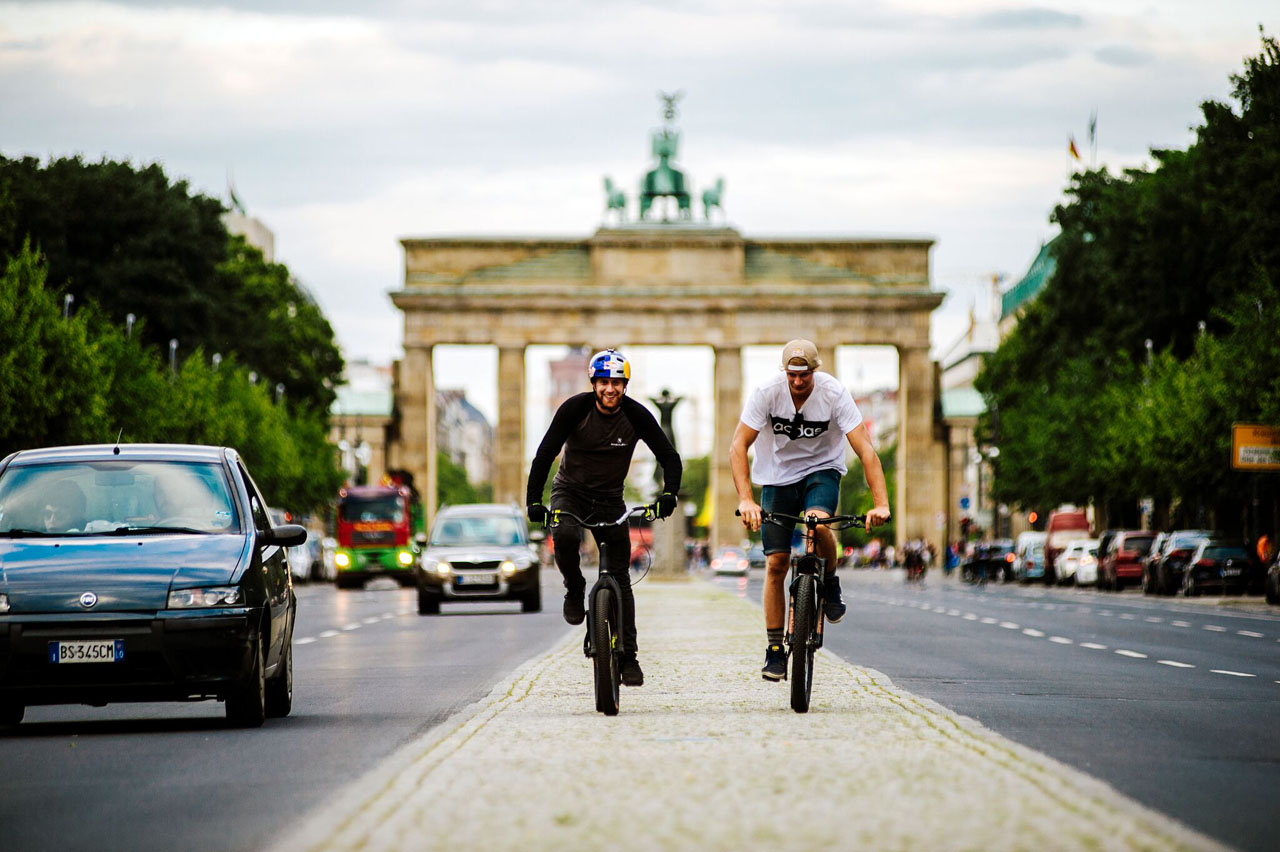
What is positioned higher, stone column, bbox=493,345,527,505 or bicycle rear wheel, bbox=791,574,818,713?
stone column, bbox=493,345,527,505

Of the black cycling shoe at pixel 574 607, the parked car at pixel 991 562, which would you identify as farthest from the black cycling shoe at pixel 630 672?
the parked car at pixel 991 562

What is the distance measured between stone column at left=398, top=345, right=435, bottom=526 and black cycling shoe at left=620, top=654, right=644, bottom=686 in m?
90.1

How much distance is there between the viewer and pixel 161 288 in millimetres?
71938

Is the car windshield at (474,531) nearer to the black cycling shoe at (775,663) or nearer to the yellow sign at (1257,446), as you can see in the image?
the yellow sign at (1257,446)

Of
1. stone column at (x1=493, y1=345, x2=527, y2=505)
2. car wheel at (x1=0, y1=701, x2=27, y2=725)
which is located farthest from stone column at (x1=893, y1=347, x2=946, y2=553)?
car wheel at (x1=0, y1=701, x2=27, y2=725)

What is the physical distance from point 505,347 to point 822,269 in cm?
1458

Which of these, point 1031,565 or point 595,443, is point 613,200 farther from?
point 595,443

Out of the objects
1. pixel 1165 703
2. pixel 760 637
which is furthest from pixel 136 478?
pixel 760 637

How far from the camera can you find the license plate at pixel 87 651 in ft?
38.7

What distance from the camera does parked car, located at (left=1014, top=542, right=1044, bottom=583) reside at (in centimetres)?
7338

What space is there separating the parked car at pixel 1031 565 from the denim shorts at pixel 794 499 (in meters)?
61.4

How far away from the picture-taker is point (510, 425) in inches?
4124

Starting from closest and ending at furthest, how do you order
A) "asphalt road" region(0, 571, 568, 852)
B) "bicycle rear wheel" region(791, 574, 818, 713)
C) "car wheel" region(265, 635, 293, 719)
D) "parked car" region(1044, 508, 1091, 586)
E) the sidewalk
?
the sidewalk < "asphalt road" region(0, 571, 568, 852) < "bicycle rear wheel" region(791, 574, 818, 713) < "car wheel" region(265, 635, 293, 719) < "parked car" region(1044, 508, 1091, 586)

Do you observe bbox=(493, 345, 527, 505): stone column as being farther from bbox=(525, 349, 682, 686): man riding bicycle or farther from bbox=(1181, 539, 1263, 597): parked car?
bbox=(525, 349, 682, 686): man riding bicycle
